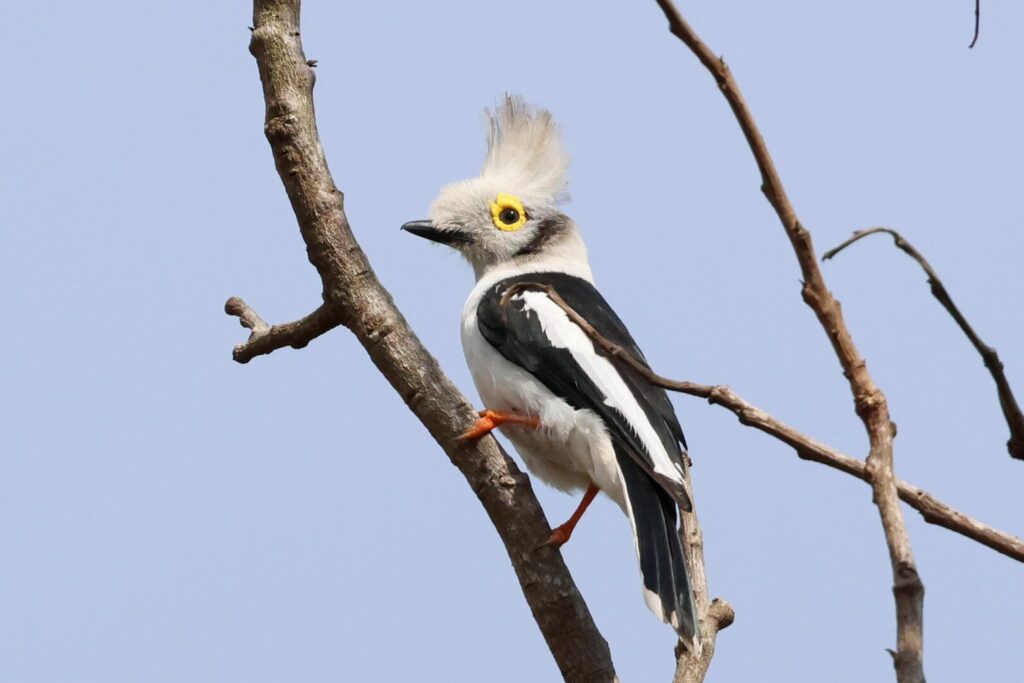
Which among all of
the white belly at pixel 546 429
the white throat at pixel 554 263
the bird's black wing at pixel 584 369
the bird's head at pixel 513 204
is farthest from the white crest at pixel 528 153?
the white belly at pixel 546 429

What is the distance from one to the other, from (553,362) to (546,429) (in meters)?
0.26

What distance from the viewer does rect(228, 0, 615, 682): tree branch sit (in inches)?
168

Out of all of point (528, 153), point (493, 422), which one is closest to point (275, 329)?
point (493, 422)

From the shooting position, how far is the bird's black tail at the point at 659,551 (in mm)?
4086

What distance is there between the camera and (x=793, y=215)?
2.02 metres

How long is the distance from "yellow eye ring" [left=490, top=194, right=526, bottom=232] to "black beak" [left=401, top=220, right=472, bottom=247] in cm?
17

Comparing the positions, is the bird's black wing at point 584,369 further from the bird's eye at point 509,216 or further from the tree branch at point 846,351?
the tree branch at point 846,351

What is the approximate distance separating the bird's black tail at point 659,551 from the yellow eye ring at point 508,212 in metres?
1.76

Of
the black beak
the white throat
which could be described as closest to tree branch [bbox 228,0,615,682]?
the white throat

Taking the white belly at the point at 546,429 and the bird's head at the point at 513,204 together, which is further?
the bird's head at the point at 513,204

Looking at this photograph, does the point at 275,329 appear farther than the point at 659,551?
Yes

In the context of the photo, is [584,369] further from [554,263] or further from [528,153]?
[528,153]

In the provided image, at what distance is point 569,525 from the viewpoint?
4.63 m

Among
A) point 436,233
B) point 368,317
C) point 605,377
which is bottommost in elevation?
point 368,317
